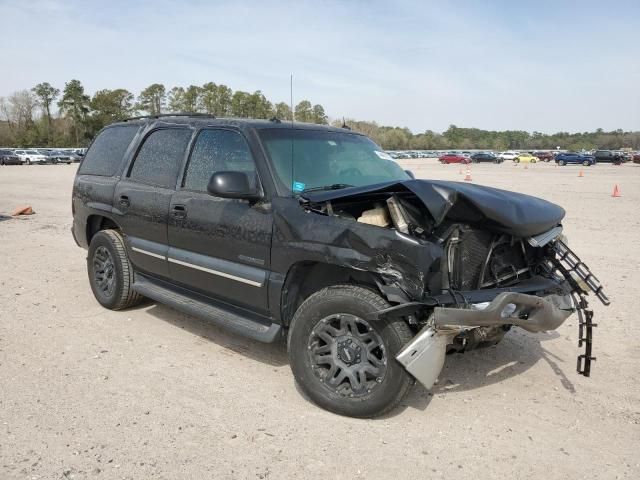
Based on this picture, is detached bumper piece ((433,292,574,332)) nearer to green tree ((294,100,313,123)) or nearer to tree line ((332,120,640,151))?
green tree ((294,100,313,123))

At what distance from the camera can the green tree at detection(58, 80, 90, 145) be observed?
9219 cm

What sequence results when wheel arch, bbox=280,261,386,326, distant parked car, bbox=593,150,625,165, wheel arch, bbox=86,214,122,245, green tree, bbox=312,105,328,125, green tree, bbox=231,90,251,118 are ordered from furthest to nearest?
distant parked car, bbox=593,150,625,165
green tree, bbox=231,90,251,118
green tree, bbox=312,105,328,125
wheel arch, bbox=86,214,122,245
wheel arch, bbox=280,261,386,326

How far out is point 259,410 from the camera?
353 cm

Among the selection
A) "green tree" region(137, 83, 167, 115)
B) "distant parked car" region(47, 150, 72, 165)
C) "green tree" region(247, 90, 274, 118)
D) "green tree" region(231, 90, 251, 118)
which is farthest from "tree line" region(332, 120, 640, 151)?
"green tree" region(247, 90, 274, 118)

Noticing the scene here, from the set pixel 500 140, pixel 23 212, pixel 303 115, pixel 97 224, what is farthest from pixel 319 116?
pixel 500 140

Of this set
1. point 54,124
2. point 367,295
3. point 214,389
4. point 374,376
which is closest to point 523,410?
point 374,376

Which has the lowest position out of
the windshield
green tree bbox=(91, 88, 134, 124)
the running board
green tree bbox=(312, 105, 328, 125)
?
the running board

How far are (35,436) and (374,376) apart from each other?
80.3 inches

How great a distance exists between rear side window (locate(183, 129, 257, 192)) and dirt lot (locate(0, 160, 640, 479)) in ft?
4.70

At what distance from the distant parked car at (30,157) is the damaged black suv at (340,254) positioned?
54.8m

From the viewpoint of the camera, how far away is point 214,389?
12.5 feet

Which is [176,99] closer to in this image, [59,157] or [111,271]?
[59,157]

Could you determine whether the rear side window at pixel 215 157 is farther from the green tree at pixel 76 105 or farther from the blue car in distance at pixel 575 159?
the green tree at pixel 76 105

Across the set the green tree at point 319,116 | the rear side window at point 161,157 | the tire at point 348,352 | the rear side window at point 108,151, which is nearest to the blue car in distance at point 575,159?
the green tree at point 319,116
